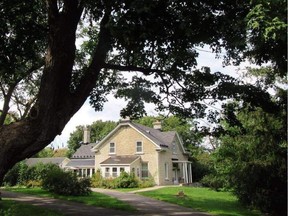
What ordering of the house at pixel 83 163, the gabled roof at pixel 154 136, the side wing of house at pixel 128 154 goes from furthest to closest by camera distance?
the house at pixel 83 163, the gabled roof at pixel 154 136, the side wing of house at pixel 128 154

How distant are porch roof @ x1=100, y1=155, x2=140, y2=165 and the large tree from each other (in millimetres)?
32434

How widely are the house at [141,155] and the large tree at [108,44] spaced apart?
3296 cm

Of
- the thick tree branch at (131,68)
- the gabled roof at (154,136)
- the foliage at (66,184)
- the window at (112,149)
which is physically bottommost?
the foliage at (66,184)

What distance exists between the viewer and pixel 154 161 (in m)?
46.4

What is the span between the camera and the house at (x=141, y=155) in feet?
151

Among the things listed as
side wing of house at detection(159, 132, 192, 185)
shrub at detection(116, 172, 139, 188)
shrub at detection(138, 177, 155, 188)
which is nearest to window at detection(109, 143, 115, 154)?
side wing of house at detection(159, 132, 192, 185)

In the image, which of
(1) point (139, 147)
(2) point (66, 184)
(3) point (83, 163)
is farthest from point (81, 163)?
(2) point (66, 184)

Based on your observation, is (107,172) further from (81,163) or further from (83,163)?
(81,163)

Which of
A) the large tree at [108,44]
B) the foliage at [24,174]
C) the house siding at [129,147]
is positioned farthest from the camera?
the house siding at [129,147]

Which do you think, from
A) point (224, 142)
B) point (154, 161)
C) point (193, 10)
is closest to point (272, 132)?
point (224, 142)

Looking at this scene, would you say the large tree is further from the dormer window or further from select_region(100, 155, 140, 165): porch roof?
the dormer window

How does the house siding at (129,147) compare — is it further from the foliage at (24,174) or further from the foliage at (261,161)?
the foliage at (261,161)

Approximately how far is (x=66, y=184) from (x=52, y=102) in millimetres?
21083

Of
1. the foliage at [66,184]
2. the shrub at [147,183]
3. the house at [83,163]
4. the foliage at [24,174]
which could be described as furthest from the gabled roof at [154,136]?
the foliage at [66,184]
